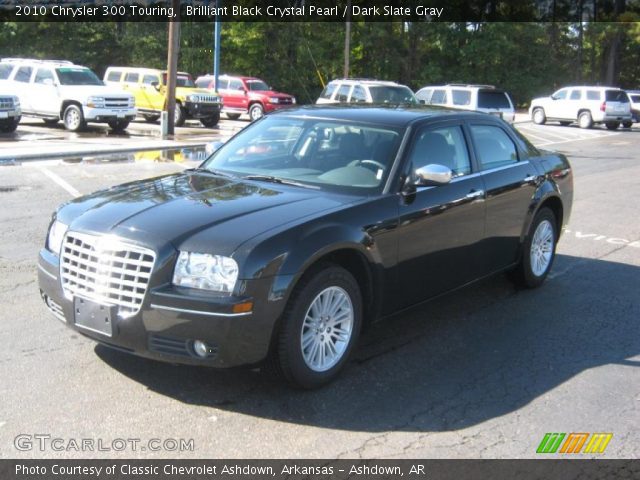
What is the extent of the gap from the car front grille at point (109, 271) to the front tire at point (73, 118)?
18564 millimetres

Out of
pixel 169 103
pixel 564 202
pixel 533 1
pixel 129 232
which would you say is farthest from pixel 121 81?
pixel 533 1

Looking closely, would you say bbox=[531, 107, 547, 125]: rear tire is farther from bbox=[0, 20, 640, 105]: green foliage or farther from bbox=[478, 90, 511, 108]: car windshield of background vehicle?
bbox=[478, 90, 511, 108]: car windshield of background vehicle

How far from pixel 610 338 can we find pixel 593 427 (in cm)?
163

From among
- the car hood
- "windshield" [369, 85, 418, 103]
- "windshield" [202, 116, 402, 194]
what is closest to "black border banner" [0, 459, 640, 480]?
the car hood

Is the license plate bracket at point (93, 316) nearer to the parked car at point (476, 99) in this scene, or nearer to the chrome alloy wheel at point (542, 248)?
the chrome alloy wheel at point (542, 248)

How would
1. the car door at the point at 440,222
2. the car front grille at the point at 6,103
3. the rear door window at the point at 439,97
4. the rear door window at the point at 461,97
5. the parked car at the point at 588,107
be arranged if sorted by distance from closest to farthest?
the car door at the point at 440,222 → the car front grille at the point at 6,103 → the rear door window at the point at 461,97 → the rear door window at the point at 439,97 → the parked car at the point at 588,107

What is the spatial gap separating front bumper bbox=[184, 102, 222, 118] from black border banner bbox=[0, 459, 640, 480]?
2295 centimetres

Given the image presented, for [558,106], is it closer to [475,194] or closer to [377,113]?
[475,194]

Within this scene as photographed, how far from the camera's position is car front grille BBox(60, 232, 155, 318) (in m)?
3.88

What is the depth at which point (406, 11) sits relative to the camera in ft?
164

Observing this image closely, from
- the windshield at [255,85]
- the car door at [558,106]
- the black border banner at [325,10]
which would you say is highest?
the black border banner at [325,10]

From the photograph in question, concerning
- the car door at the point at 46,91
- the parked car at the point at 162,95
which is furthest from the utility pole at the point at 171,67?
the car door at the point at 46,91

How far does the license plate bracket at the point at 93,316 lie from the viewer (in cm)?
394

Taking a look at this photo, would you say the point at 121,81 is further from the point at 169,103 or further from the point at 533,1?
the point at 533,1
